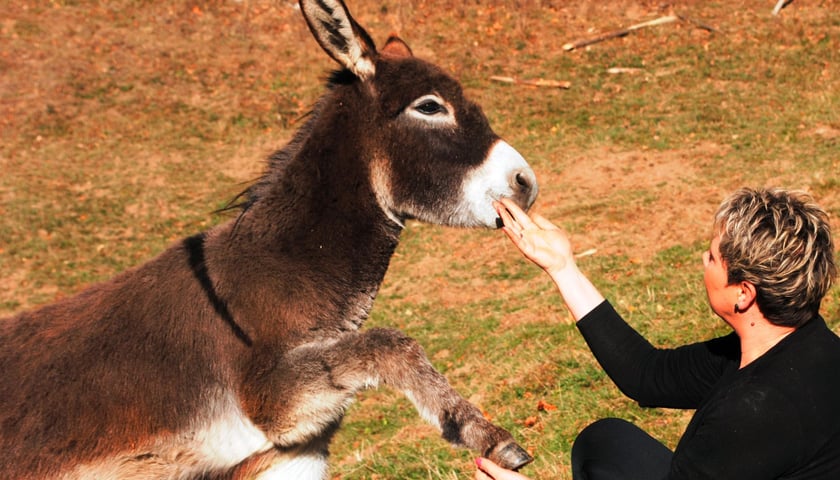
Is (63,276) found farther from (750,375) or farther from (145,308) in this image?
(750,375)

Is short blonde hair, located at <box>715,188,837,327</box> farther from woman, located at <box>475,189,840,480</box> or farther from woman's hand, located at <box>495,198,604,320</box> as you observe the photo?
woman's hand, located at <box>495,198,604,320</box>

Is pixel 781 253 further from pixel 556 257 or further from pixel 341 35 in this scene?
pixel 341 35

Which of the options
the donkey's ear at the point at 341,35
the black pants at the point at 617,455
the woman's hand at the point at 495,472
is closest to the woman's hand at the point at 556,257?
the black pants at the point at 617,455

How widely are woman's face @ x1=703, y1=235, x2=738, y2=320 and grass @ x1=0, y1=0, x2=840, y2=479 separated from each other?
2.31 meters

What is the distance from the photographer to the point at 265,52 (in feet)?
75.0

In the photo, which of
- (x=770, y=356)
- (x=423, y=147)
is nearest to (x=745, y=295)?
(x=770, y=356)

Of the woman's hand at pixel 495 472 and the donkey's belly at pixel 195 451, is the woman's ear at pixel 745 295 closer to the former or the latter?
the woman's hand at pixel 495 472

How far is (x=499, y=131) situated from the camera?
18266 millimetres

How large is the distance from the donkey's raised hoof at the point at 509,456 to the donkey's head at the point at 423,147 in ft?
4.10

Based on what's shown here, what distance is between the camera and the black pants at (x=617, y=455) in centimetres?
360

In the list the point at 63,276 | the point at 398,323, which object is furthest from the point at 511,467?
the point at 63,276

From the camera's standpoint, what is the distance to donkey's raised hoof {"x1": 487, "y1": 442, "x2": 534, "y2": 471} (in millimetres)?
3262

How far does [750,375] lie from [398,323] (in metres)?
8.53

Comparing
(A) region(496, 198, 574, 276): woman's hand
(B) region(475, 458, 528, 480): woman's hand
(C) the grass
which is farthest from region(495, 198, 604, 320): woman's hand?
(C) the grass
